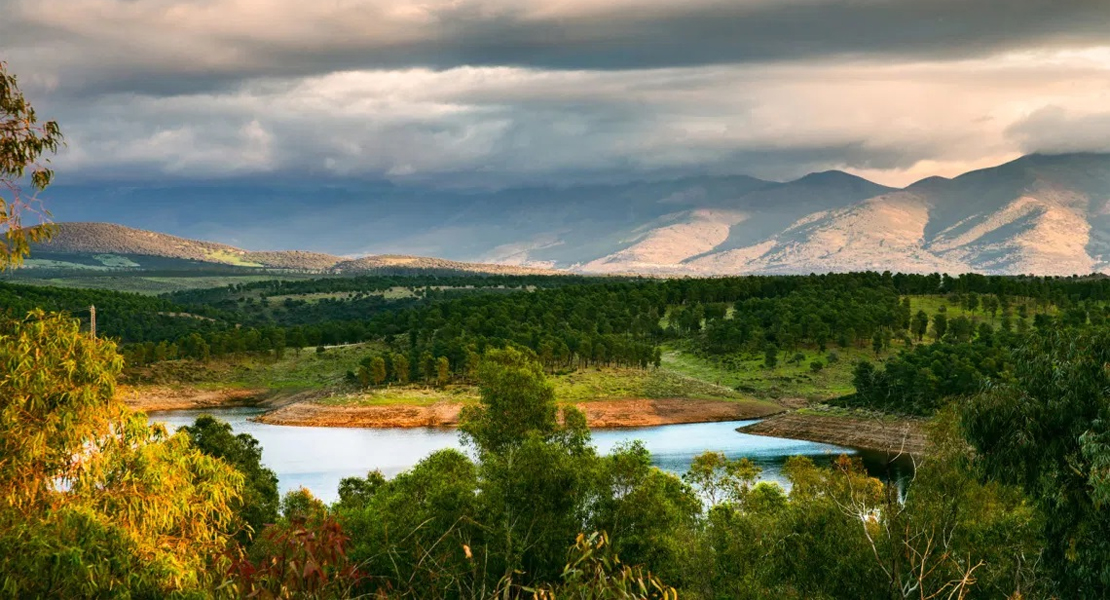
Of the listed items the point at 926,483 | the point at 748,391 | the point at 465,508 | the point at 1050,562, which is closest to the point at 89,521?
the point at 465,508

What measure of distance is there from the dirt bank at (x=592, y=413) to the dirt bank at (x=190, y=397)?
16004mm

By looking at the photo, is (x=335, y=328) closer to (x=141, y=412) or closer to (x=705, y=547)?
(x=705, y=547)

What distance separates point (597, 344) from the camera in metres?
158

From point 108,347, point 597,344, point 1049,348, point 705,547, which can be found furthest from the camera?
point 597,344

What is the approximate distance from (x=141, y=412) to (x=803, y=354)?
142 meters

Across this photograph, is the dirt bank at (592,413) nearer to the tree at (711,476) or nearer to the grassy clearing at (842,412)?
the grassy clearing at (842,412)

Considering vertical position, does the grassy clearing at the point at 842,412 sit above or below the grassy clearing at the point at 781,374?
below

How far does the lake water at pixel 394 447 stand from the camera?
95.5 m

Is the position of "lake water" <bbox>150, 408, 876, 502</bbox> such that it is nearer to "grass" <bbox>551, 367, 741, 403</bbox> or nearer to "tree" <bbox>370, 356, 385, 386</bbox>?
"grass" <bbox>551, 367, 741, 403</bbox>

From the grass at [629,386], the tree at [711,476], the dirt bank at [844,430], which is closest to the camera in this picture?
the tree at [711,476]

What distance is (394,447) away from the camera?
4478 inches

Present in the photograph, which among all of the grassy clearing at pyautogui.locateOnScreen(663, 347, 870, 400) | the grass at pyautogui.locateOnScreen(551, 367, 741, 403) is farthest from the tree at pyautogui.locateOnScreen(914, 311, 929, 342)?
the grass at pyautogui.locateOnScreen(551, 367, 741, 403)

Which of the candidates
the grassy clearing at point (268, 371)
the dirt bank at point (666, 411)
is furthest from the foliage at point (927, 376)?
the grassy clearing at point (268, 371)

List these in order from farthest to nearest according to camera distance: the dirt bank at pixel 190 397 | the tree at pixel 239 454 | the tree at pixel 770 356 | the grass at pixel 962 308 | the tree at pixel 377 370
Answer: the grass at pixel 962 308, the tree at pixel 770 356, the tree at pixel 377 370, the dirt bank at pixel 190 397, the tree at pixel 239 454
